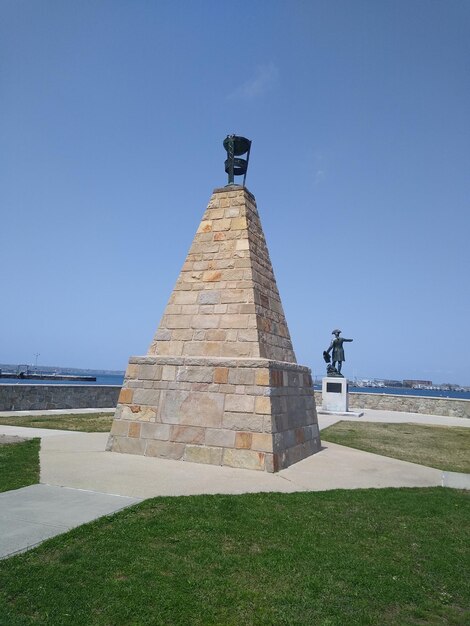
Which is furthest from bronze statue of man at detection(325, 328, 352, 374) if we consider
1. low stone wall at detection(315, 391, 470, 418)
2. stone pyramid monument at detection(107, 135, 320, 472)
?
stone pyramid monument at detection(107, 135, 320, 472)

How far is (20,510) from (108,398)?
15.3 metres

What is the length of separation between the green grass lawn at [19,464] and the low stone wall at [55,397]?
805 cm

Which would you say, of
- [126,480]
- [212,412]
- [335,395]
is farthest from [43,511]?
[335,395]

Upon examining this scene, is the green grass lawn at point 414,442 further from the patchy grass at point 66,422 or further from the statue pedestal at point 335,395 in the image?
the patchy grass at point 66,422

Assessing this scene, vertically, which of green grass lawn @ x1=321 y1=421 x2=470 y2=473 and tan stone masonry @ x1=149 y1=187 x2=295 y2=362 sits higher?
tan stone masonry @ x1=149 y1=187 x2=295 y2=362

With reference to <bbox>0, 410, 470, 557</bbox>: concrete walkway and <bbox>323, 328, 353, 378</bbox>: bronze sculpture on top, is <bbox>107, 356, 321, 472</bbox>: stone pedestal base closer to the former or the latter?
<bbox>0, 410, 470, 557</bbox>: concrete walkway

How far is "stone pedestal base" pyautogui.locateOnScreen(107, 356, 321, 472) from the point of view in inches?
281

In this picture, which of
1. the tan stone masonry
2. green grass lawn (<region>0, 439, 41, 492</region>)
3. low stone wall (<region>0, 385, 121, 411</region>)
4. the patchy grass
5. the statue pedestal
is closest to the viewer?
green grass lawn (<region>0, 439, 41, 492</region>)

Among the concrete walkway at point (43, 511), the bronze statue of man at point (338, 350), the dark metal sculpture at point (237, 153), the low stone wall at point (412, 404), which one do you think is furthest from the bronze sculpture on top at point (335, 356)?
the concrete walkway at point (43, 511)

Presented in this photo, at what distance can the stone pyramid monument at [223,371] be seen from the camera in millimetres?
7273

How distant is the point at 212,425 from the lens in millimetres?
7434

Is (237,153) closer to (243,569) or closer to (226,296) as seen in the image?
(226,296)

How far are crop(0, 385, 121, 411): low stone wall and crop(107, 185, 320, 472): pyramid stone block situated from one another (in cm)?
922

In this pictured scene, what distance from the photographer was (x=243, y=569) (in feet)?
11.2
